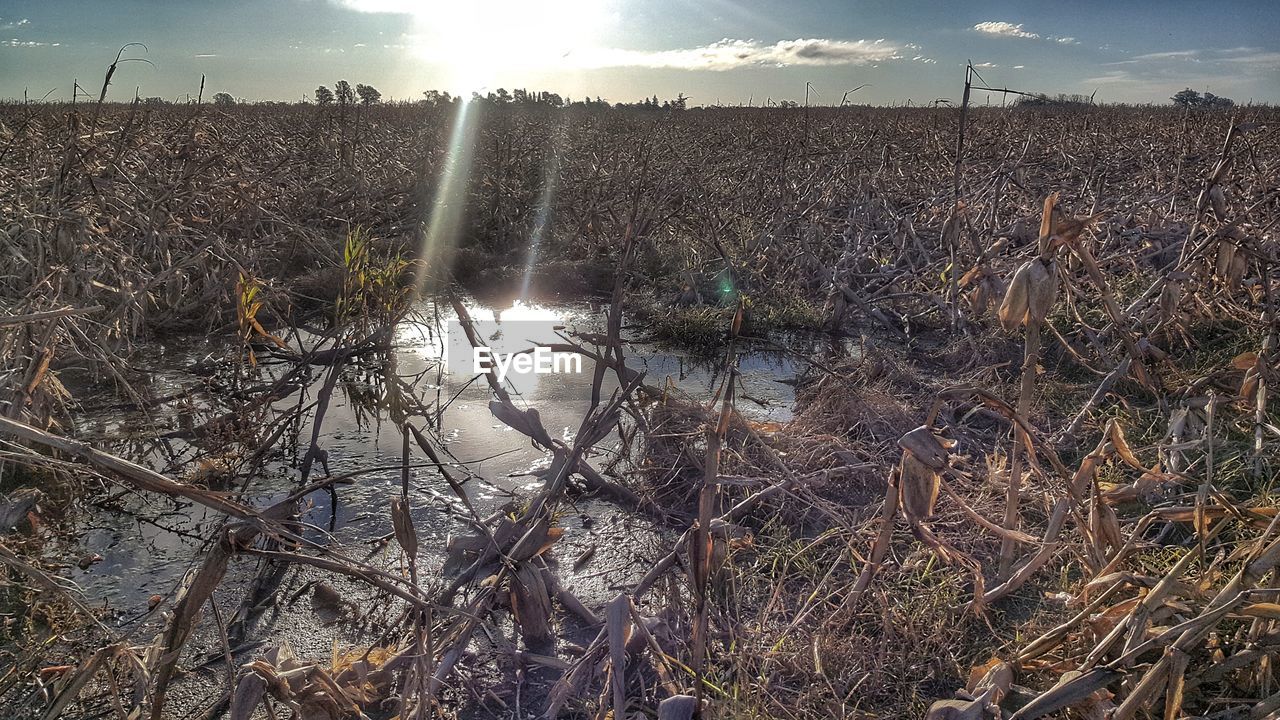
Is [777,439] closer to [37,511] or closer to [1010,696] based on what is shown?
[1010,696]

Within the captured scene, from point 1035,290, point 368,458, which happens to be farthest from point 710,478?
point 368,458

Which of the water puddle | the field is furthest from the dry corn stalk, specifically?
the water puddle

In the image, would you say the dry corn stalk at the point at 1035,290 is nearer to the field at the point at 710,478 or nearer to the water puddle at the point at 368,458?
the field at the point at 710,478

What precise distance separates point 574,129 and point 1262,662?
14.9 metres

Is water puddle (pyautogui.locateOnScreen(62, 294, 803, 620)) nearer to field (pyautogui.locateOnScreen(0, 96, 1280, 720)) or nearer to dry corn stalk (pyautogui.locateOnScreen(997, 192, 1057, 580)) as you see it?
field (pyautogui.locateOnScreen(0, 96, 1280, 720))

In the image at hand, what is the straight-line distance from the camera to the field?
5.14 feet

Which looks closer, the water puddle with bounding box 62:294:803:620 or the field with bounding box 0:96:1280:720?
the field with bounding box 0:96:1280:720

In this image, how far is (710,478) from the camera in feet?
5.01

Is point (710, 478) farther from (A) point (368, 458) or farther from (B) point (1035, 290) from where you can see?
(A) point (368, 458)

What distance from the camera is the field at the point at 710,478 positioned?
1.57 metres

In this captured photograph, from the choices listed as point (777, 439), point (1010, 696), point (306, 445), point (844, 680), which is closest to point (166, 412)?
point (306, 445)

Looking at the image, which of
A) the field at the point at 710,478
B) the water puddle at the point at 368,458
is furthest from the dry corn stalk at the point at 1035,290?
the water puddle at the point at 368,458

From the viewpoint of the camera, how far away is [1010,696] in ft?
5.39

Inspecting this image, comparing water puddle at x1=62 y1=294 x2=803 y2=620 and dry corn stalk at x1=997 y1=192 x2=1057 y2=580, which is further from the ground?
dry corn stalk at x1=997 y1=192 x2=1057 y2=580
